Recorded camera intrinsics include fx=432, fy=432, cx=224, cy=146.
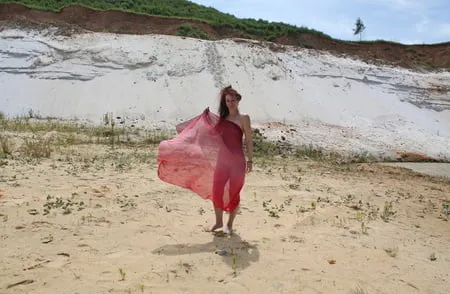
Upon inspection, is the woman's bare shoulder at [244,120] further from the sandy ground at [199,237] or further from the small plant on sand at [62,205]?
the small plant on sand at [62,205]

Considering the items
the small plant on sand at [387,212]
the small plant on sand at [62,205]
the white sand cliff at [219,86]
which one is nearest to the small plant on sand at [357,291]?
the small plant on sand at [387,212]

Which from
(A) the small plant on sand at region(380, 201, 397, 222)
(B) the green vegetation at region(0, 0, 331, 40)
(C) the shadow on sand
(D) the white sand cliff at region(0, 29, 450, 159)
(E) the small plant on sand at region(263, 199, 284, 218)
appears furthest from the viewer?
(B) the green vegetation at region(0, 0, 331, 40)

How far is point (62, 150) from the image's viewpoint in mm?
8469

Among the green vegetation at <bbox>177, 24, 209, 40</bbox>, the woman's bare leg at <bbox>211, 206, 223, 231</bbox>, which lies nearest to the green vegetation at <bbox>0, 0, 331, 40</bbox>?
the green vegetation at <bbox>177, 24, 209, 40</bbox>

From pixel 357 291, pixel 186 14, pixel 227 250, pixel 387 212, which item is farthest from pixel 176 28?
pixel 357 291

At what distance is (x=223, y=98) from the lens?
4.18 meters

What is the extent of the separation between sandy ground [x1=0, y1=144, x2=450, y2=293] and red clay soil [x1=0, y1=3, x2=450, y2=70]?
14855 millimetres

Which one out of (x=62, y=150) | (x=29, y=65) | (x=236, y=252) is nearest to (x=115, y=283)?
(x=236, y=252)

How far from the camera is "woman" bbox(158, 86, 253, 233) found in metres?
4.12

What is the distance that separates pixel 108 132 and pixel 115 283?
8833 millimetres

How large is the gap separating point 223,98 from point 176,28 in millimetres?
18670

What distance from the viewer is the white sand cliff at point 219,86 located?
1505 cm

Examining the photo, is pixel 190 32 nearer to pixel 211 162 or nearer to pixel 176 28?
pixel 176 28

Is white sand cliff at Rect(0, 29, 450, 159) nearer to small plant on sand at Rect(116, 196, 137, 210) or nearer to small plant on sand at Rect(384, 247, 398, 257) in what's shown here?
small plant on sand at Rect(116, 196, 137, 210)
